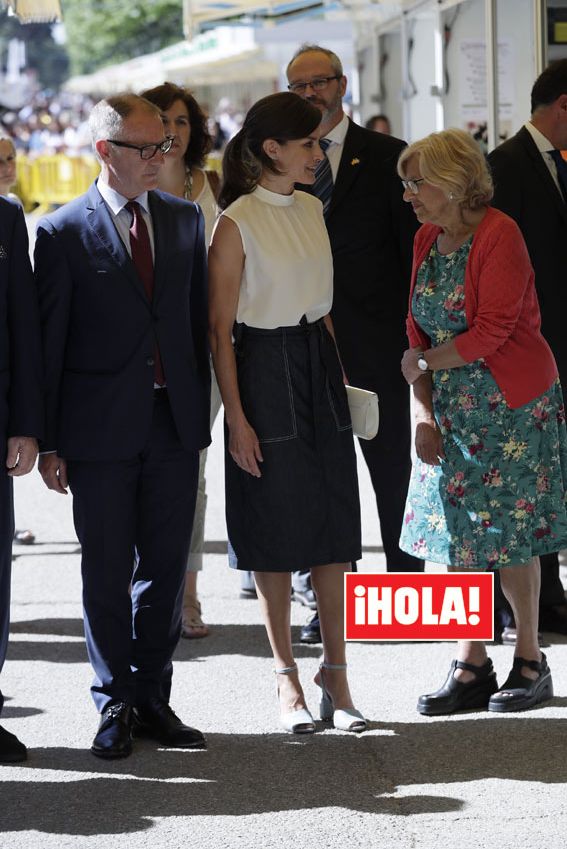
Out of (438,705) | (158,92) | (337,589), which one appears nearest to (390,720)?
(438,705)

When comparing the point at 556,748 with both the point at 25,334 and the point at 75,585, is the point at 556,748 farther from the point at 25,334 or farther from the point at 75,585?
the point at 75,585

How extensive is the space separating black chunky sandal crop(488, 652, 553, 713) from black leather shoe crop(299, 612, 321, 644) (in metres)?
1.00

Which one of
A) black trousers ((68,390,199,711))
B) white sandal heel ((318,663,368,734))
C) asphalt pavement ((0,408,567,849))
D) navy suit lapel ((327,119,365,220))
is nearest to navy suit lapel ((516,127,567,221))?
navy suit lapel ((327,119,365,220))

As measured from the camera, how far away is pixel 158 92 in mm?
5559

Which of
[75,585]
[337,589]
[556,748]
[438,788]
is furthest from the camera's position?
[75,585]

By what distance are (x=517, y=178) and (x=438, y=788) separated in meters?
2.45

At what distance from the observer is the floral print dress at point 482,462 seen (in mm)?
4684

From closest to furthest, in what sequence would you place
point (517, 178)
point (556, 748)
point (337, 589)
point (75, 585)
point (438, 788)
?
point (438, 788) → point (556, 748) → point (337, 589) → point (517, 178) → point (75, 585)

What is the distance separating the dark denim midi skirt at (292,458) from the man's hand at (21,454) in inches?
26.7

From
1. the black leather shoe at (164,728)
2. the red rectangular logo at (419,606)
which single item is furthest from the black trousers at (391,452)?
the black leather shoe at (164,728)

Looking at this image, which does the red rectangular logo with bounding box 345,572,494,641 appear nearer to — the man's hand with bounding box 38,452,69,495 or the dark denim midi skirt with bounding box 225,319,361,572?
the dark denim midi skirt with bounding box 225,319,361,572

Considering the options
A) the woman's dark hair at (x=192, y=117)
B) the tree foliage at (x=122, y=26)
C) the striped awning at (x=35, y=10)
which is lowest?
the woman's dark hair at (x=192, y=117)

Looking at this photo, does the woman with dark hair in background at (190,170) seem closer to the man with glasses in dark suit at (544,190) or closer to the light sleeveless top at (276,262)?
the light sleeveless top at (276,262)

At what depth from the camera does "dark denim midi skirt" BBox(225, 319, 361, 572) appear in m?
4.54
